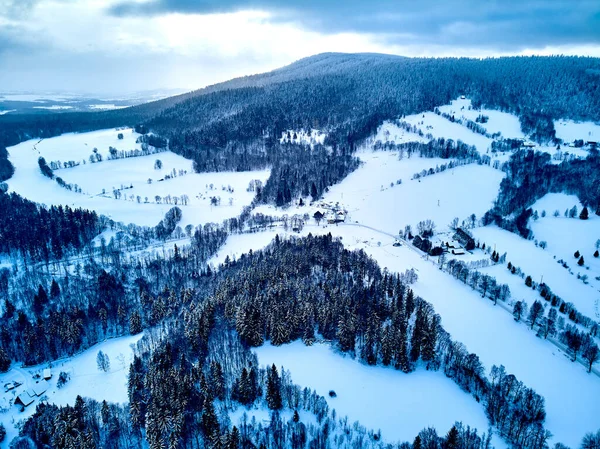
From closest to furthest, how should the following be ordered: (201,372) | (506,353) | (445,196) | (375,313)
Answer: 1. (201,372)
2. (506,353)
3. (375,313)
4. (445,196)

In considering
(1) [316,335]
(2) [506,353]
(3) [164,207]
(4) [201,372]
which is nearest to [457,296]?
(2) [506,353]

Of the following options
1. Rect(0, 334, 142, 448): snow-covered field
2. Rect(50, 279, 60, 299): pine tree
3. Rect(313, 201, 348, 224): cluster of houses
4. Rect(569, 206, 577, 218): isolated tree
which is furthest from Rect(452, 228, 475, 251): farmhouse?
Rect(50, 279, 60, 299): pine tree

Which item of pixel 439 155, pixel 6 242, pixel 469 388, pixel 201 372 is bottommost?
pixel 469 388

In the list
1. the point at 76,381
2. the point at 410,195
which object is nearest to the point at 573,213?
the point at 410,195

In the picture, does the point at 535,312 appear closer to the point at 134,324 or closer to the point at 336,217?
the point at 336,217

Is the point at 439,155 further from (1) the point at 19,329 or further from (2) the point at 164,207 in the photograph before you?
(1) the point at 19,329

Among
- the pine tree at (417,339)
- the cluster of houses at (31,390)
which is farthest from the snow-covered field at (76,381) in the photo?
the pine tree at (417,339)

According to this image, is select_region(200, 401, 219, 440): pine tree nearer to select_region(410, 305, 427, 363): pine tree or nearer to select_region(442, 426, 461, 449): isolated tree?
select_region(442, 426, 461, 449): isolated tree
